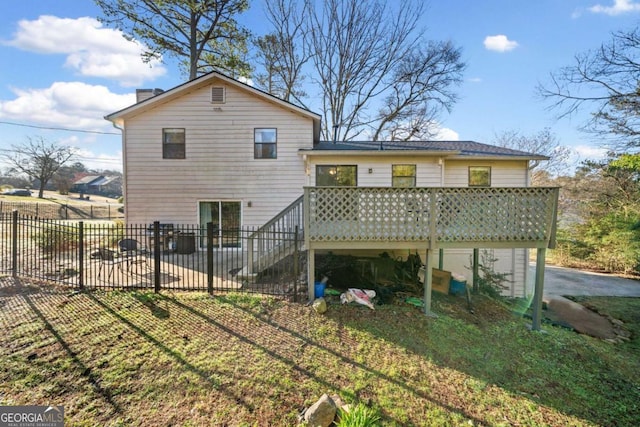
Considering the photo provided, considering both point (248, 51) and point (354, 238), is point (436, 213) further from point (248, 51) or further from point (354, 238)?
point (248, 51)

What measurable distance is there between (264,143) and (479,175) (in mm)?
8422

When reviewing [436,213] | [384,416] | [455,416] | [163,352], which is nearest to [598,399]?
[455,416]

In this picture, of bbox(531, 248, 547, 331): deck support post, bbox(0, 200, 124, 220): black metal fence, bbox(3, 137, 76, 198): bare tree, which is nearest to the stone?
bbox(531, 248, 547, 331): deck support post

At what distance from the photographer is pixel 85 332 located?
4.45 m

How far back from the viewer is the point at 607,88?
13898 millimetres

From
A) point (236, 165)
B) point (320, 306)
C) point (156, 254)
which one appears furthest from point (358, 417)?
point (236, 165)

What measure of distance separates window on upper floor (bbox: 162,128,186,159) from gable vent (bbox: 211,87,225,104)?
1731mm

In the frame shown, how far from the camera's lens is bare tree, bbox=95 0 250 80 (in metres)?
14.1

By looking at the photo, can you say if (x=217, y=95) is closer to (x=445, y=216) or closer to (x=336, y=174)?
(x=336, y=174)

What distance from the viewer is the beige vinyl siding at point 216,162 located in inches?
415

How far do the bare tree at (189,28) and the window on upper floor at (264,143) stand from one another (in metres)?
7.98

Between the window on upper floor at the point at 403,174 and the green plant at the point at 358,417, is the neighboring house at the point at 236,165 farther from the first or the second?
the green plant at the point at 358,417

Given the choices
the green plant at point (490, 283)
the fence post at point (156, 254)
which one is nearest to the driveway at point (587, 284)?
the green plant at point (490, 283)

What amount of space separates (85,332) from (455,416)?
5573mm
